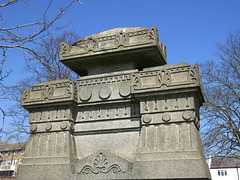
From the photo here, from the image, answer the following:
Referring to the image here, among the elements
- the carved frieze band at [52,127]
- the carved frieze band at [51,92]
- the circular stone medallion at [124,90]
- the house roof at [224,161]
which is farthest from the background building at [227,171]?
the carved frieze band at [51,92]

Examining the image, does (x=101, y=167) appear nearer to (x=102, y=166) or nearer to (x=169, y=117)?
(x=102, y=166)

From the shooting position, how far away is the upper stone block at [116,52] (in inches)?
229

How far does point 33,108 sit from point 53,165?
1.63m

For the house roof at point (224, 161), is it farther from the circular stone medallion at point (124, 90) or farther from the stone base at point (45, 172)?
the stone base at point (45, 172)

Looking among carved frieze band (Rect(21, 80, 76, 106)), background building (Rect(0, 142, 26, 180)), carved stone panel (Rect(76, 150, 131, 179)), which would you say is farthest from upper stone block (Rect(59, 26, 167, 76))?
background building (Rect(0, 142, 26, 180))

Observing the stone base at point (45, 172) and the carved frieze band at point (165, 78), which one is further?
the stone base at point (45, 172)

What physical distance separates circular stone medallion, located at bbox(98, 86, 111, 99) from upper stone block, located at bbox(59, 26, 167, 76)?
27.2 inches

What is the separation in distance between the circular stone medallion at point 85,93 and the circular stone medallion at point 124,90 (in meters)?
0.80

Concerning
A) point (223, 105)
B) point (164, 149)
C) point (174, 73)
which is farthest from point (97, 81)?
point (223, 105)

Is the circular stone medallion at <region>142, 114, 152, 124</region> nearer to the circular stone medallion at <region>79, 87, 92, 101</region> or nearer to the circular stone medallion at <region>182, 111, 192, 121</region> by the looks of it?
the circular stone medallion at <region>182, 111, 192, 121</region>

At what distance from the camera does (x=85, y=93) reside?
19.7 ft

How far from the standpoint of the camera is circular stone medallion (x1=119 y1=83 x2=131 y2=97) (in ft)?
18.5

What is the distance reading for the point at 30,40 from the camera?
16.5 feet

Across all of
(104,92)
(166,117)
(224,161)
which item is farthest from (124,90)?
(224,161)
